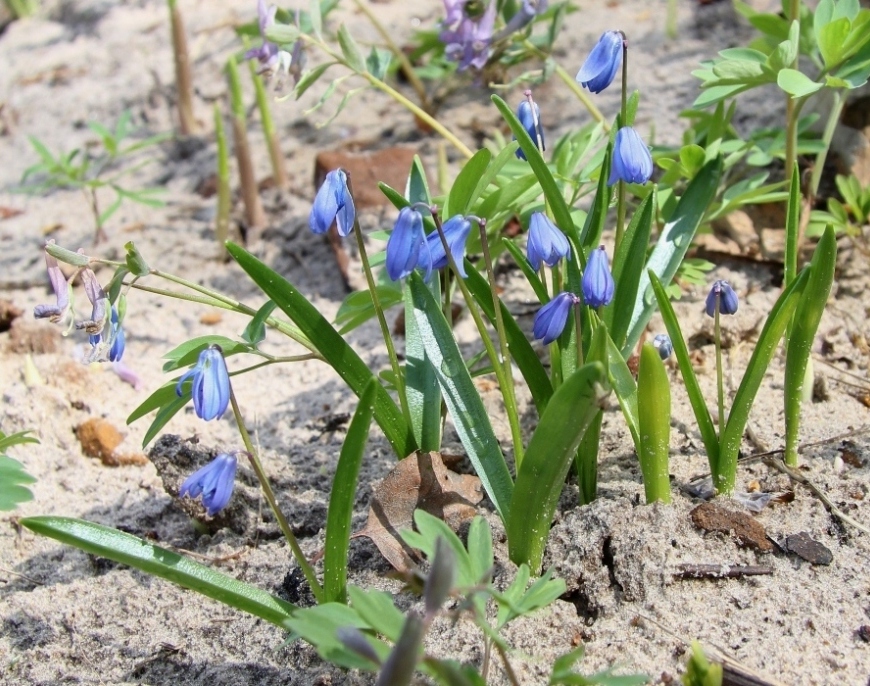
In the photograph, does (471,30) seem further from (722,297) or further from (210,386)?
(210,386)

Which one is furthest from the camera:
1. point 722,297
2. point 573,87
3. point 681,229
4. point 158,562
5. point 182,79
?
point 182,79

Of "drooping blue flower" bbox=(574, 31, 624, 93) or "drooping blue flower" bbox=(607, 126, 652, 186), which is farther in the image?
"drooping blue flower" bbox=(574, 31, 624, 93)

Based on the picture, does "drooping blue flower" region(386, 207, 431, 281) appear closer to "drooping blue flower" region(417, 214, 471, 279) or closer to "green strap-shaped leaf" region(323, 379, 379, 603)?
"drooping blue flower" region(417, 214, 471, 279)

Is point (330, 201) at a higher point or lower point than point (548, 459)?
higher

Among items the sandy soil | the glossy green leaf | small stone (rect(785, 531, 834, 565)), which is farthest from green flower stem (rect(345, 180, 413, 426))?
small stone (rect(785, 531, 834, 565))

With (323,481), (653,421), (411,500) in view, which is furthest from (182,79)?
(653,421)

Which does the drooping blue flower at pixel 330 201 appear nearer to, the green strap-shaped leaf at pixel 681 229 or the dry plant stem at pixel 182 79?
the green strap-shaped leaf at pixel 681 229

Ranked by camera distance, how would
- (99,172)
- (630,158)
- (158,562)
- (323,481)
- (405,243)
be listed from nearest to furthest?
(158,562) → (405,243) → (630,158) → (323,481) → (99,172)
